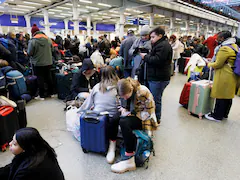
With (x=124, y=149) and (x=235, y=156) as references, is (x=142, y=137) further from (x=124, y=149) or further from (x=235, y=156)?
(x=235, y=156)

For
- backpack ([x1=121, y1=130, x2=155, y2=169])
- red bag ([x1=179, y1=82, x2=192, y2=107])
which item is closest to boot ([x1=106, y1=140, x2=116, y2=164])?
backpack ([x1=121, y1=130, x2=155, y2=169])

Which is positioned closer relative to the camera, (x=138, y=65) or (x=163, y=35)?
(x=163, y=35)

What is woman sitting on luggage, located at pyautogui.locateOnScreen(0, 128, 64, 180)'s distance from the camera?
941 mm

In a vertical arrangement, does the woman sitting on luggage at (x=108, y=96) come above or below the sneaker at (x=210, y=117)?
above

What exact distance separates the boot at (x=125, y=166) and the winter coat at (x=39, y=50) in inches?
111

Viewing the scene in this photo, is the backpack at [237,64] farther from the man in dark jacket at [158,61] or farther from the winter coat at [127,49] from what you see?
the winter coat at [127,49]

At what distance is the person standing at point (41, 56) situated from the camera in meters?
3.63

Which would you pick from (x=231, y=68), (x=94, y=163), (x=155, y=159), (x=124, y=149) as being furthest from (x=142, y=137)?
(x=231, y=68)

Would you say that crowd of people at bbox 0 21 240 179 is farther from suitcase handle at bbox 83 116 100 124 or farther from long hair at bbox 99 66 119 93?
suitcase handle at bbox 83 116 100 124

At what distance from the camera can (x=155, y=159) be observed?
6.50 ft

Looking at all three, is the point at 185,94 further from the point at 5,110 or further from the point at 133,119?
the point at 5,110

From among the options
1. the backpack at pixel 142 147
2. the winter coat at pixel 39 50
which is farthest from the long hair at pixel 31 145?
the winter coat at pixel 39 50

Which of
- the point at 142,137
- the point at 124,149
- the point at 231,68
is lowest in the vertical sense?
the point at 124,149

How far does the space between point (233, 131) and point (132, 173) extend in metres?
1.80
